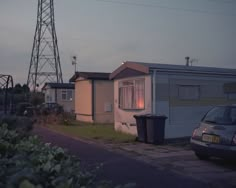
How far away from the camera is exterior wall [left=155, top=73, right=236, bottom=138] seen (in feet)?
50.7

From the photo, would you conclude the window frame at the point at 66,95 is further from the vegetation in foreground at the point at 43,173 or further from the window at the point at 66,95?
the vegetation in foreground at the point at 43,173

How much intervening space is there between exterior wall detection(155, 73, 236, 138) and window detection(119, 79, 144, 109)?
97 cm

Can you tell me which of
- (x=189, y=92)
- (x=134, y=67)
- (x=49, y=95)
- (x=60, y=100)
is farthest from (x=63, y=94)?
(x=189, y=92)

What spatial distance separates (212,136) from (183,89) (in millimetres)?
6776

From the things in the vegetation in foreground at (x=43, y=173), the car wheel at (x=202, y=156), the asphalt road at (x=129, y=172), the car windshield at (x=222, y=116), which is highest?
the car windshield at (x=222, y=116)

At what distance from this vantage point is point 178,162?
1033 cm

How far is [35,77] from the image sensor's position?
44031mm

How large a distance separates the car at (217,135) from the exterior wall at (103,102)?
47.5 feet

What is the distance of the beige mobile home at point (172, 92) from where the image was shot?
15414mm

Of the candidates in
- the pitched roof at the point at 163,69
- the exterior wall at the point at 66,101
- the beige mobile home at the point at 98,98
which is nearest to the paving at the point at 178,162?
the pitched roof at the point at 163,69

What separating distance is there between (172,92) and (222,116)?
5.97 meters

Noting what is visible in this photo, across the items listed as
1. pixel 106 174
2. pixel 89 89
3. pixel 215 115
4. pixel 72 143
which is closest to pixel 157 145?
pixel 72 143

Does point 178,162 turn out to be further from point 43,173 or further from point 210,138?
point 43,173

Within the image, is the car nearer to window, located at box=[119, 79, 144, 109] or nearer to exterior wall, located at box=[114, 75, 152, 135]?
exterior wall, located at box=[114, 75, 152, 135]
